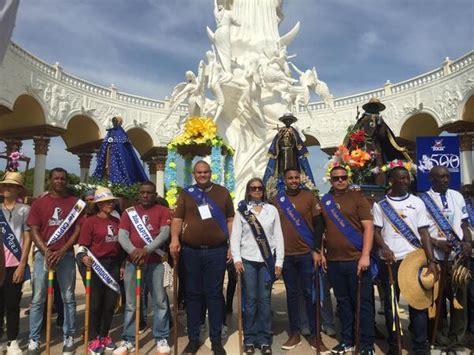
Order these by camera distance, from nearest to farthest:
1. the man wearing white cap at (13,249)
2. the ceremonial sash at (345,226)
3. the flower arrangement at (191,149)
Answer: the ceremonial sash at (345,226) < the man wearing white cap at (13,249) < the flower arrangement at (191,149)

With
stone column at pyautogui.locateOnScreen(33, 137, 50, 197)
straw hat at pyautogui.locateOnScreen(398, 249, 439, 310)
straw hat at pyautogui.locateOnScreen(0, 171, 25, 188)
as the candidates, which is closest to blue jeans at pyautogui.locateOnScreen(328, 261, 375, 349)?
straw hat at pyautogui.locateOnScreen(398, 249, 439, 310)

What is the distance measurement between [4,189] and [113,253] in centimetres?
144

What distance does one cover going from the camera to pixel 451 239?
3971mm

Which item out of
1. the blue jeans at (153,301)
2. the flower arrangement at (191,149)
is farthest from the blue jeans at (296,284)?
the flower arrangement at (191,149)

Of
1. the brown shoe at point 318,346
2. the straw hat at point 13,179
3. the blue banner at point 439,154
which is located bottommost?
the brown shoe at point 318,346

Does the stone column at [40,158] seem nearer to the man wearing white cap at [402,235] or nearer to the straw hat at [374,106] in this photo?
the straw hat at [374,106]

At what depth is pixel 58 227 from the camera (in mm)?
4152

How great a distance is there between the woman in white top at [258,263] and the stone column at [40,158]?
61.9ft

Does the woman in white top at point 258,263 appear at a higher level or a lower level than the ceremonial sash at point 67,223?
lower

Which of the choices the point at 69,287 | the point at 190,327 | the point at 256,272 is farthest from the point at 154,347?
the point at 256,272

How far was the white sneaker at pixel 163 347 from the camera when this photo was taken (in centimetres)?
394

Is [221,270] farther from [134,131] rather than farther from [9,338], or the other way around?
[134,131]

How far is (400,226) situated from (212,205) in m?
1.88

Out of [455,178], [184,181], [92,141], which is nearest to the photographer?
[455,178]
